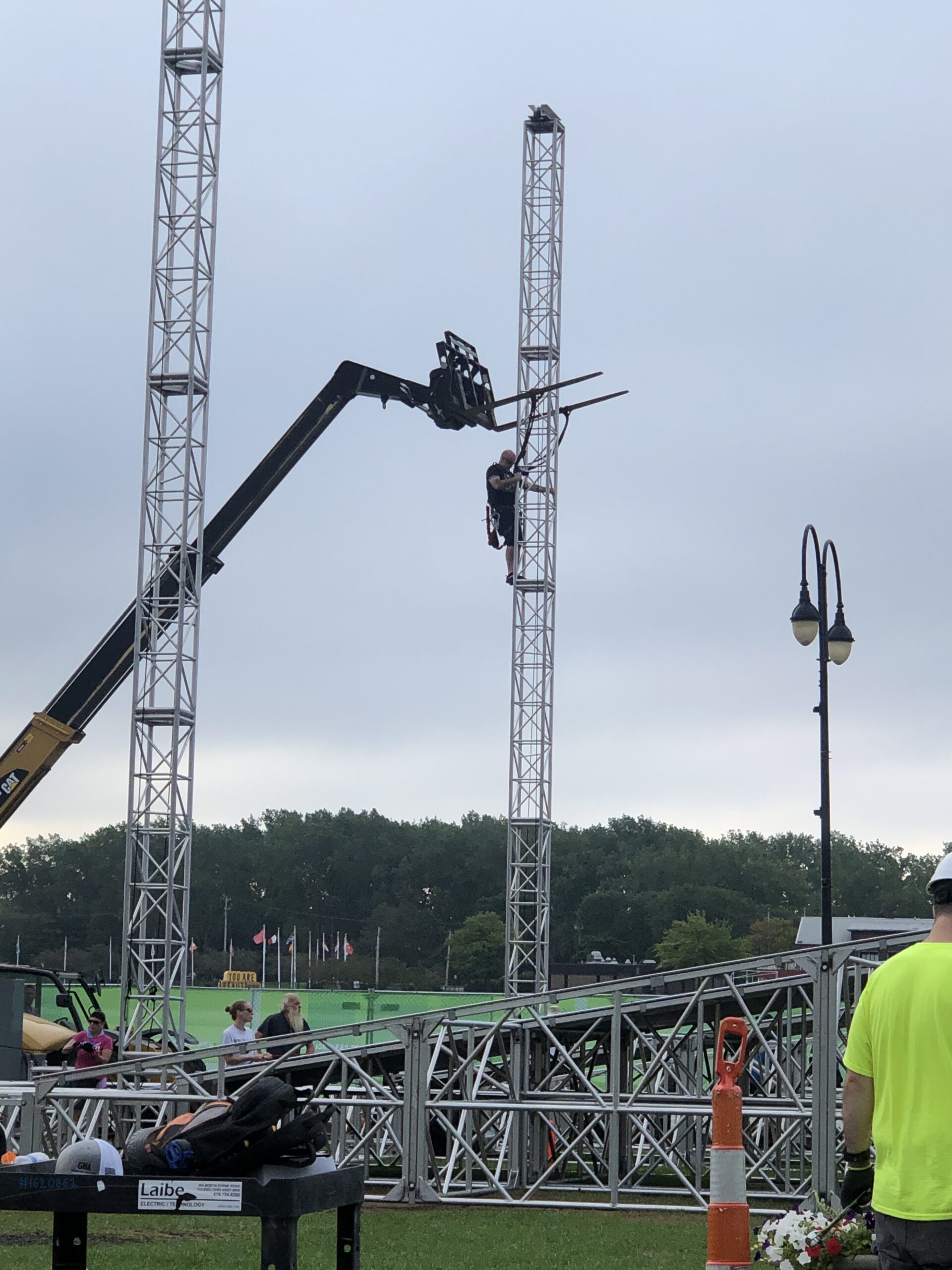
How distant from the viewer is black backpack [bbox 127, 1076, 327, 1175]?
6992mm

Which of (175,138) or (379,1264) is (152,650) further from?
(379,1264)

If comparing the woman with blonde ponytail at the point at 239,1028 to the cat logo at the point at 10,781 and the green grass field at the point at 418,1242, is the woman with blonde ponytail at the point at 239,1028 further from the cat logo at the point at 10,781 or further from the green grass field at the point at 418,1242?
the cat logo at the point at 10,781

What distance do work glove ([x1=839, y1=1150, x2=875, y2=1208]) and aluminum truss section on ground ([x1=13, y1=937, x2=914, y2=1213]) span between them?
889 centimetres

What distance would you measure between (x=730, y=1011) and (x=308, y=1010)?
1302 cm

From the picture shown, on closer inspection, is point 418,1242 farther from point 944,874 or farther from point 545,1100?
point 944,874

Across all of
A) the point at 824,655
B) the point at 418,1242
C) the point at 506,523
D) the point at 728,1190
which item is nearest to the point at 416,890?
the point at 506,523

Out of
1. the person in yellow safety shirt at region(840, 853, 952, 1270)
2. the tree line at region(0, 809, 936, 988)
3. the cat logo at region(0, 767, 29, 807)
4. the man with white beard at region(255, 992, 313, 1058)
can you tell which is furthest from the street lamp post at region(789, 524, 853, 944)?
the tree line at region(0, 809, 936, 988)

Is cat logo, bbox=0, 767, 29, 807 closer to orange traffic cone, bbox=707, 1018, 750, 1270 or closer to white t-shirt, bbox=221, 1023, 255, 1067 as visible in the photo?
white t-shirt, bbox=221, 1023, 255, 1067

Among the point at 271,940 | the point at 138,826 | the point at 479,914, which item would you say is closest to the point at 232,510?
the point at 138,826

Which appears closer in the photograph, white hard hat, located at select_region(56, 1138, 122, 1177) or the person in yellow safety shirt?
the person in yellow safety shirt

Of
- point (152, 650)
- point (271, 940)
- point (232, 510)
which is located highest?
point (232, 510)

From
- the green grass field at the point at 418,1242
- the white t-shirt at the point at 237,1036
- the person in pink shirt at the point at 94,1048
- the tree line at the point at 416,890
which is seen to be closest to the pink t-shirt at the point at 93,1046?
the person in pink shirt at the point at 94,1048

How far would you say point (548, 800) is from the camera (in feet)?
94.1

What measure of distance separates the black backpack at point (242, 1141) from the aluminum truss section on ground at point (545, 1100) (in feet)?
23.3
